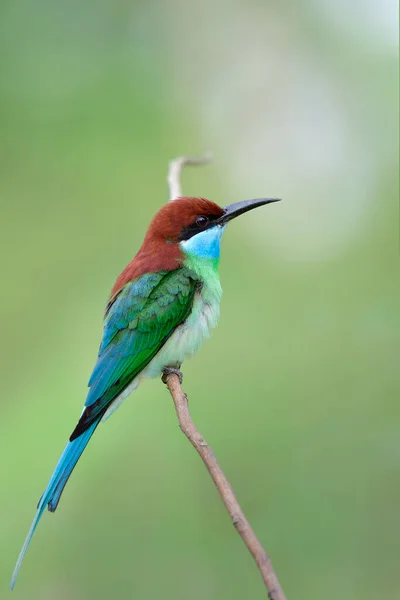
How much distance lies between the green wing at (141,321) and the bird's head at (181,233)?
7 cm

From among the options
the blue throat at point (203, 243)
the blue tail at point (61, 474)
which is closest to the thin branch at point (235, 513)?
the blue tail at point (61, 474)

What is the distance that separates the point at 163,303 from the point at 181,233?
0.36m

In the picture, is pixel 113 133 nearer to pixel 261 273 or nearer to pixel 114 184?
pixel 114 184

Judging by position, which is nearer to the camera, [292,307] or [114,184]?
[292,307]

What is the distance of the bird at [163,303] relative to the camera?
3.16 m

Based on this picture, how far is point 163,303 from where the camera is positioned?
320 cm

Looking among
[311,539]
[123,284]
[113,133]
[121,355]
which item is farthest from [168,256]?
[113,133]

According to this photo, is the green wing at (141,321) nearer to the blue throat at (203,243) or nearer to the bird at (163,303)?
the bird at (163,303)

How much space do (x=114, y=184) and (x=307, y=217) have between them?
1.53m

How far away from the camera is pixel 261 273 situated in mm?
5145

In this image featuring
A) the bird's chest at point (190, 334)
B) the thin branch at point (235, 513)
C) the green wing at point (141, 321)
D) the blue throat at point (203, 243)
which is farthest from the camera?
the blue throat at point (203, 243)

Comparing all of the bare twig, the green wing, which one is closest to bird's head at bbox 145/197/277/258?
the green wing

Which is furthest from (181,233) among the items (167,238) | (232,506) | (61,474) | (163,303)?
(232,506)

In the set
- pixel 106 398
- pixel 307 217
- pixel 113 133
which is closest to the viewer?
pixel 106 398
